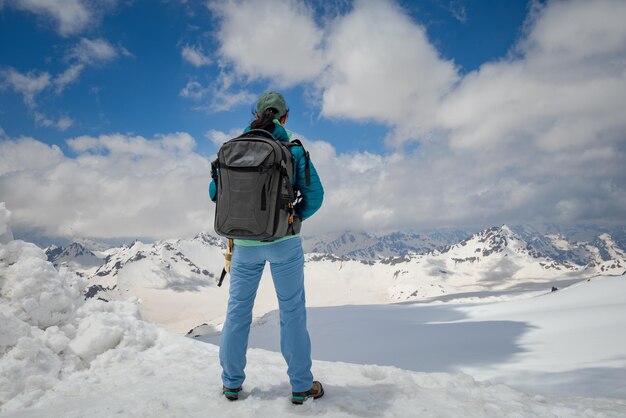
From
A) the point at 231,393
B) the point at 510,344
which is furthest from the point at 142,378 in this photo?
the point at 510,344

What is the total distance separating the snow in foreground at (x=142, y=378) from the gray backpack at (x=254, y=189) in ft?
6.00

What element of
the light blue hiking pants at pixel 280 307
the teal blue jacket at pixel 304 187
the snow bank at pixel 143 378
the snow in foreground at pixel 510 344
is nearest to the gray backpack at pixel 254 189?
the teal blue jacket at pixel 304 187

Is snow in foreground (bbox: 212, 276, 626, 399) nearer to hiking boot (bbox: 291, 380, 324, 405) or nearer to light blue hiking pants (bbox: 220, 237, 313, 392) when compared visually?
hiking boot (bbox: 291, 380, 324, 405)

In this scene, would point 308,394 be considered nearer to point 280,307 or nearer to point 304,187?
point 280,307

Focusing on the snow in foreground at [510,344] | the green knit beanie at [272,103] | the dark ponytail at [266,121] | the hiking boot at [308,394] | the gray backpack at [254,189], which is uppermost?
the green knit beanie at [272,103]

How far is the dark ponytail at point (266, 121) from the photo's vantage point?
3910mm

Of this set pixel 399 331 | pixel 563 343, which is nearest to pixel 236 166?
pixel 563 343

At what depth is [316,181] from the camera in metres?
3.93

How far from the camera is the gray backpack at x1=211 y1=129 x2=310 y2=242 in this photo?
350 centimetres

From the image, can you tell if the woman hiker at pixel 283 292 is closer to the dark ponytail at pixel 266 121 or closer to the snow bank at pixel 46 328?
the dark ponytail at pixel 266 121

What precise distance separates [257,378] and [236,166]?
274cm

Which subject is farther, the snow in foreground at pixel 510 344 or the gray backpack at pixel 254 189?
the snow in foreground at pixel 510 344

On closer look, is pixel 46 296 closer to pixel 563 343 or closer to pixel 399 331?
pixel 399 331

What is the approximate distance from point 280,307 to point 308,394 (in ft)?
3.19
